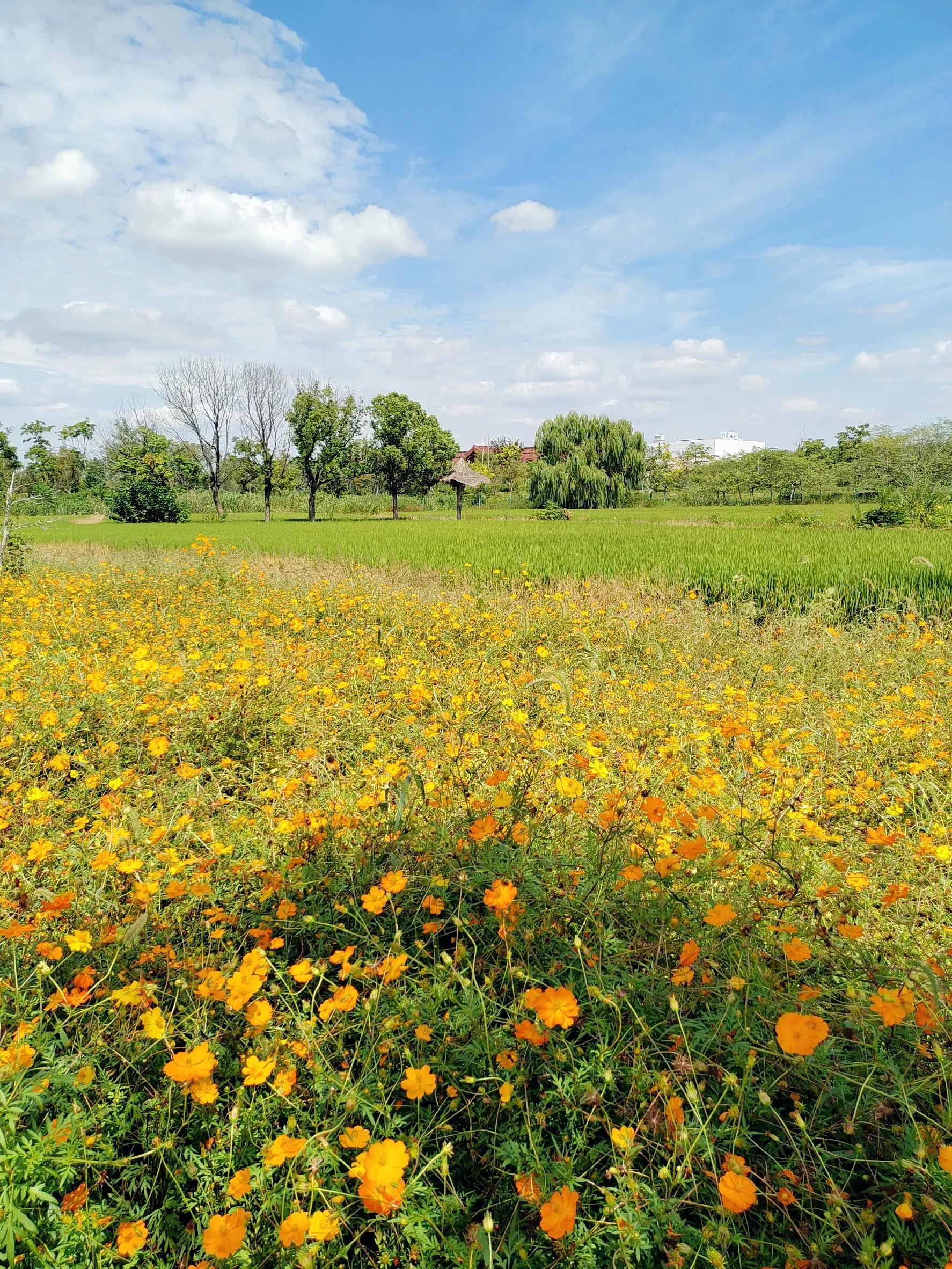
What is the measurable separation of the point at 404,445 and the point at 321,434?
6.11m

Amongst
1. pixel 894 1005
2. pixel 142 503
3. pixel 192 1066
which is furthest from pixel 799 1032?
pixel 142 503

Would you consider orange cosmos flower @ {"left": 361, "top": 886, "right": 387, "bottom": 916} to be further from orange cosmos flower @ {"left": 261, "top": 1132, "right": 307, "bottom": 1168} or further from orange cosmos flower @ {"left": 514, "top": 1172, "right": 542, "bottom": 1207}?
orange cosmos flower @ {"left": 514, "top": 1172, "right": 542, "bottom": 1207}

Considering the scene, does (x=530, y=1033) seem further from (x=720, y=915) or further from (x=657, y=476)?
(x=657, y=476)

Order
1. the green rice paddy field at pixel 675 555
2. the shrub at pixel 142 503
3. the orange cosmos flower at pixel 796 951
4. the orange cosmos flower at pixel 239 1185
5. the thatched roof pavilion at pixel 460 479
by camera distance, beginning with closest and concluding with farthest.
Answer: the orange cosmos flower at pixel 239 1185, the orange cosmos flower at pixel 796 951, the green rice paddy field at pixel 675 555, the shrub at pixel 142 503, the thatched roof pavilion at pixel 460 479

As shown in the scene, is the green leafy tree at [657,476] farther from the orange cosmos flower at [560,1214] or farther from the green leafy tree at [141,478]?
the orange cosmos flower at [560,1214]

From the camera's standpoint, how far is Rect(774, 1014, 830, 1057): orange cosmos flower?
1040 mm

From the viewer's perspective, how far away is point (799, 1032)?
1062 mm

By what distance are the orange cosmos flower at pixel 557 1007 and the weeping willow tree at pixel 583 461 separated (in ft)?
137

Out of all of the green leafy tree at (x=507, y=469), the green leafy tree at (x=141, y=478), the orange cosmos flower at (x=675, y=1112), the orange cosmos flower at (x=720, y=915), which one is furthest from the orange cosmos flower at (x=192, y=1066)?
the green leafy tree at (x=507, y=469)

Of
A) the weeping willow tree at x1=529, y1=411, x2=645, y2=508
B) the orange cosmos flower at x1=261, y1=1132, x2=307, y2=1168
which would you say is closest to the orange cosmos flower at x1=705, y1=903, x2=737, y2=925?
the orange cosmos flower at x1=261, y1=1132, x2=307, y2=1168

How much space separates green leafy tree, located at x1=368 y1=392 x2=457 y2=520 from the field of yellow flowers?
39588 mm

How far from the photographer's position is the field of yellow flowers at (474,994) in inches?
42.8

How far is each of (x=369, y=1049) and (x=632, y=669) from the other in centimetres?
359

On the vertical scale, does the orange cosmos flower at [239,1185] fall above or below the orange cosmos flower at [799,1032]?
below
